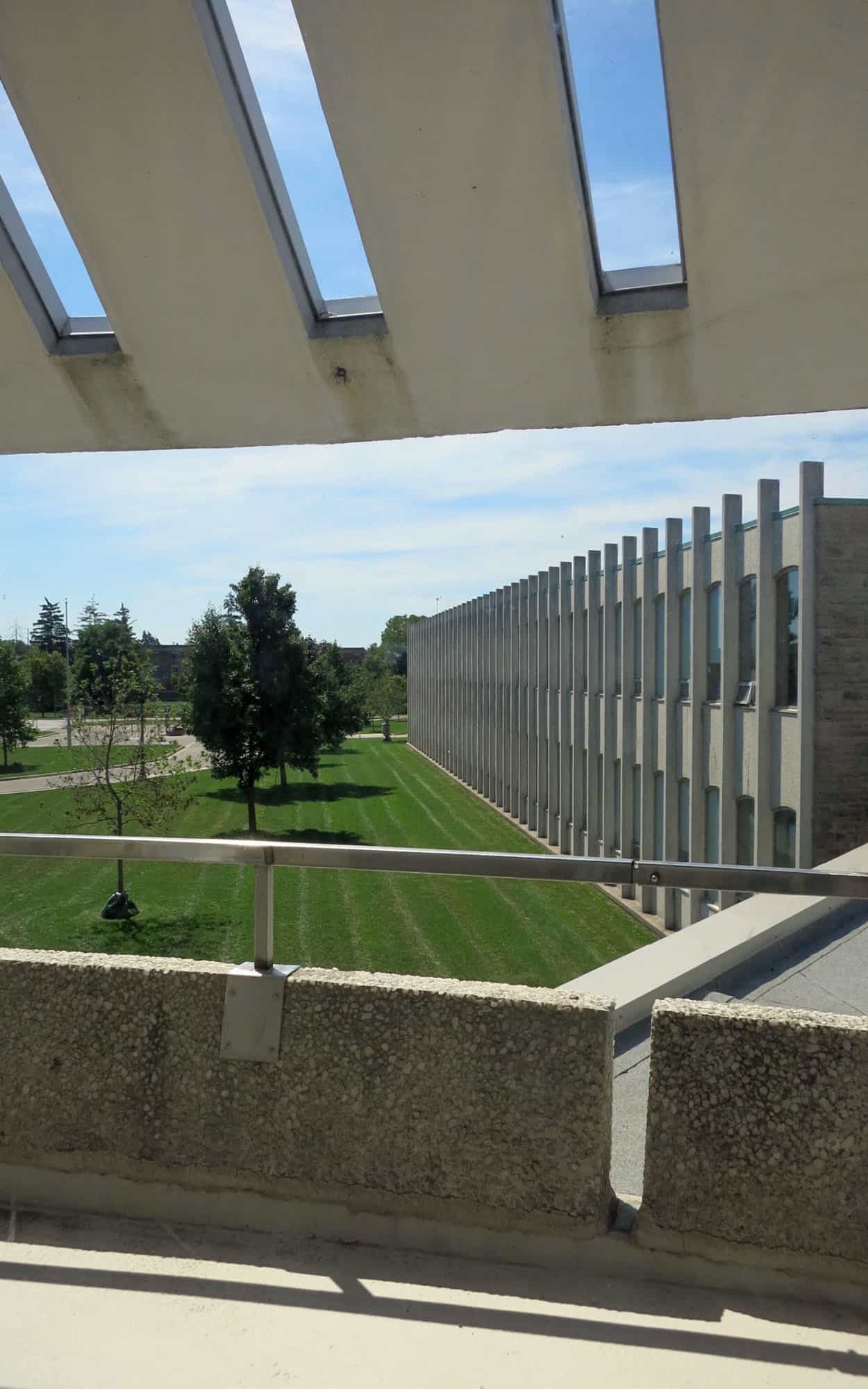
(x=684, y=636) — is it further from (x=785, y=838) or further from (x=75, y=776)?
(x=75, y=776)

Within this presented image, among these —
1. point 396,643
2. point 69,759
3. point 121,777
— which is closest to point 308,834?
point 69,759

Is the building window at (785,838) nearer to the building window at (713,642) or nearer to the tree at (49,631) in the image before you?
the building window at (713,642)

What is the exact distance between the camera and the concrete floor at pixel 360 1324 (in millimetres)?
1989

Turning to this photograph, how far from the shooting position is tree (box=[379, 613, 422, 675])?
9119cm

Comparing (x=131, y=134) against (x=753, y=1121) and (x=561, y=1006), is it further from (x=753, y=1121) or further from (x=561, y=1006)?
(x=753, y=1121)

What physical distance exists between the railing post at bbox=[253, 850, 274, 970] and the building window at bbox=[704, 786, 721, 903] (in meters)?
16.8

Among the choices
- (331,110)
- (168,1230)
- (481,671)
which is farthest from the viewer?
(481,671)

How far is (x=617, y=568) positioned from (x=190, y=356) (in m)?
20.3

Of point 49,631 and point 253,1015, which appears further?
point 49,631

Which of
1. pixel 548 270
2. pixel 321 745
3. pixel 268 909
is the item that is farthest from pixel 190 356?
pixel 321 745

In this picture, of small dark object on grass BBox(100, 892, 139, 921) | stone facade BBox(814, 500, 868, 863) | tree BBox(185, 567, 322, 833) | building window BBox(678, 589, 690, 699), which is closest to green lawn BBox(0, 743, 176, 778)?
tree BBox(185, 567, 322, 833)

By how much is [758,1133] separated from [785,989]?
3.46 metres

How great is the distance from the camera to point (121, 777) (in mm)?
26250

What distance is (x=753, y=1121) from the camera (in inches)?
85.0
